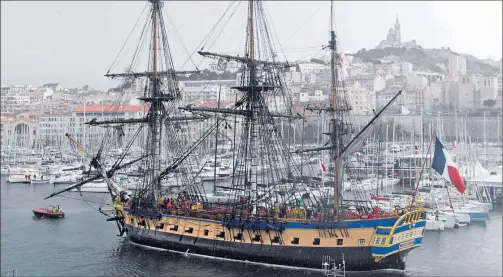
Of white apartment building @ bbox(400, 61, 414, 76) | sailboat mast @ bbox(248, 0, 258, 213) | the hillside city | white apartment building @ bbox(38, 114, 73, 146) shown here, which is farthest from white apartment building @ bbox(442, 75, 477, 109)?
sailboat mast @ bbox(248, 0, 258, 213)

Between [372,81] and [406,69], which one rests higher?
[406,69]

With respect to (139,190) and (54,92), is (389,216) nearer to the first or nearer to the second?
(139,190)

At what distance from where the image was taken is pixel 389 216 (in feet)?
55.7

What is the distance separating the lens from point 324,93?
7512cm

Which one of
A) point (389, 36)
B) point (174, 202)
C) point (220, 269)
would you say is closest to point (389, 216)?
point (220, 269)

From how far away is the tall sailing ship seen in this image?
669 inches

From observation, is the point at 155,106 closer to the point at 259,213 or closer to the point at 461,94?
the point at 259,213

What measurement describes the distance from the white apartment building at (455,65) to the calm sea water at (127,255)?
8649 centimetres

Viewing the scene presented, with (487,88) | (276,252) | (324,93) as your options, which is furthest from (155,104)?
(487,88)

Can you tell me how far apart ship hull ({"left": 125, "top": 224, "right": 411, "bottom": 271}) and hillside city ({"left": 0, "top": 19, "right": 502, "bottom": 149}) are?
22.7 m

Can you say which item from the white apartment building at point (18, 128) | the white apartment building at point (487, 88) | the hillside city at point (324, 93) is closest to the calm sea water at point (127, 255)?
the hillside city at point (324, 93)

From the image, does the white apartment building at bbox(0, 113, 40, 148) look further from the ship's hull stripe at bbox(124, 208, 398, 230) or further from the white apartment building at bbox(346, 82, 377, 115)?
the ship's hull stripe at bbox(124, 208, 398, 230)

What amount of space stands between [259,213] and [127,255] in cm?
448

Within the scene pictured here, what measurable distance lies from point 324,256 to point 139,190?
6820 millimetres
